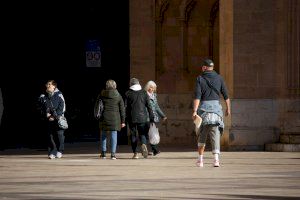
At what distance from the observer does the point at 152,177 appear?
1850cm

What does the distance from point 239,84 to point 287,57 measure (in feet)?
3.88

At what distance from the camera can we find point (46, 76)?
31094mm

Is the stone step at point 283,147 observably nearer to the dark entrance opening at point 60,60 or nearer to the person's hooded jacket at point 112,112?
the person's hooded jacket at point 112,112

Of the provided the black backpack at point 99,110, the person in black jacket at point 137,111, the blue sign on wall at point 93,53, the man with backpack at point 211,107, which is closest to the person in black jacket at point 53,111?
the black backpack at point 99,110

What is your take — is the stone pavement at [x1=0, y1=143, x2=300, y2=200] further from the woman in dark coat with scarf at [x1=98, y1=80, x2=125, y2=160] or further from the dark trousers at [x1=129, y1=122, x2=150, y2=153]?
the woman in dark coat with scarf at [x1=98, y1=80, x2=125, y2=160]

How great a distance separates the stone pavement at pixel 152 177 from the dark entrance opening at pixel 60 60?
3728mm

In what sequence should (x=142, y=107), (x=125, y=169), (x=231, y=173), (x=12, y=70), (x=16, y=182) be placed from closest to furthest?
(x=16, y=182)
(x=231, y=173)
(x=125, y=169)
(x=142, y=107)
(x=12, y=70)

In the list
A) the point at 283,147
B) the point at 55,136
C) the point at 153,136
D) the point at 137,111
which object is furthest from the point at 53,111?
the point at 283,147

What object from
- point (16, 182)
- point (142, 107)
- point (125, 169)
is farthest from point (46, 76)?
point (16, 182)

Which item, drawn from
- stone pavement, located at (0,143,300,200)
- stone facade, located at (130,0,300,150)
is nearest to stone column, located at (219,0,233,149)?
stone facade, located at (130,0,300,150)

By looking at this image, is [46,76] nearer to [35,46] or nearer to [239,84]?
[35,46]

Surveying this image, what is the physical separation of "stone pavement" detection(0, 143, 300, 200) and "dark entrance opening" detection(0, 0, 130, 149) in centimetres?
373

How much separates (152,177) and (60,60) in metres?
13.7

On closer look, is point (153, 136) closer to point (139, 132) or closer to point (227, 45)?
point (139, 132)
